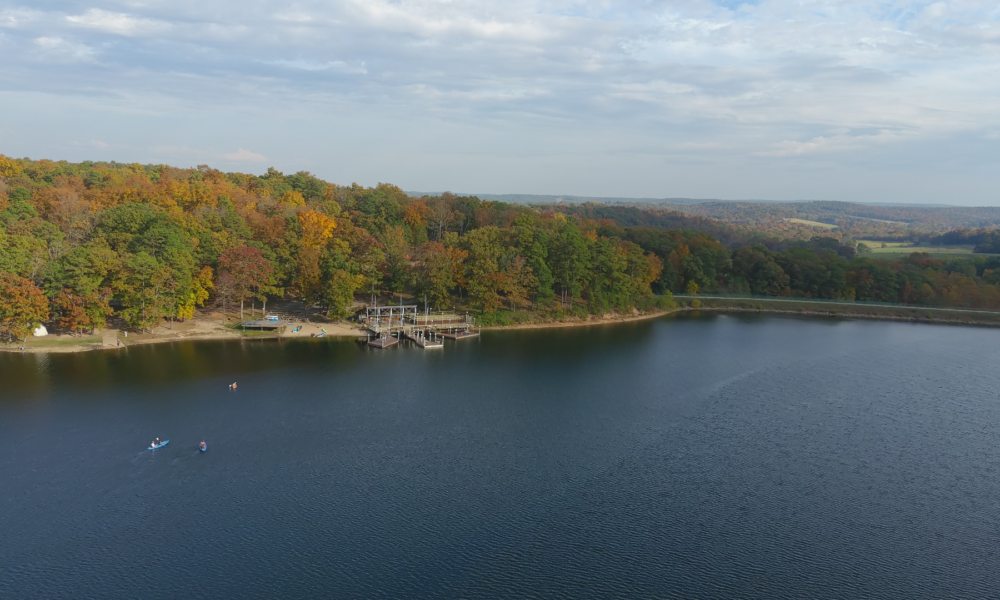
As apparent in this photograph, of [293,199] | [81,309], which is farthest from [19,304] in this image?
[293,199]

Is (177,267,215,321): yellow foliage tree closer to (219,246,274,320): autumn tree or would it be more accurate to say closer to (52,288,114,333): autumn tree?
(219,246,274,320): autumn tree

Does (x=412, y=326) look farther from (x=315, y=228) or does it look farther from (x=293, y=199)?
(x=293, y=199)

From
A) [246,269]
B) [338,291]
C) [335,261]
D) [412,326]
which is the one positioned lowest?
[412,326]

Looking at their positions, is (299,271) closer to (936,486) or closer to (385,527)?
(385,527)

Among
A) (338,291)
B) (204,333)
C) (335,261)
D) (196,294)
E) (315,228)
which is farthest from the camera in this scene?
(315,228)

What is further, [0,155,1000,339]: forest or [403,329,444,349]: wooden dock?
[403,329,444,349]: wooden dock

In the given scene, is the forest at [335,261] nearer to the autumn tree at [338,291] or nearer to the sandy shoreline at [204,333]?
the autumn tree at [338,291]

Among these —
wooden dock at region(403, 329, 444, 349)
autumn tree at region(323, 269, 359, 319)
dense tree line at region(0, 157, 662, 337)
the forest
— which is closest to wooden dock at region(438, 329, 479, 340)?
wooden dock at region(403, 329, 444, 349)

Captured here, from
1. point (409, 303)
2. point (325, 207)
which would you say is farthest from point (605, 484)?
point (325, 207)
